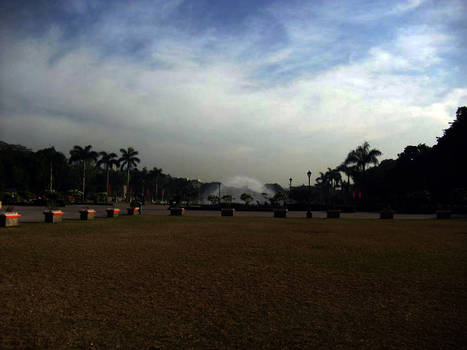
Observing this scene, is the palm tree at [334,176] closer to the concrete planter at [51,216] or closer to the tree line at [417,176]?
the tree line at [417,176]

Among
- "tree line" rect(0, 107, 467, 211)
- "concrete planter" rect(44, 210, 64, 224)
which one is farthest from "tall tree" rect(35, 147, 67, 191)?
"concrete planter" rect(44, 210, 64, 224)

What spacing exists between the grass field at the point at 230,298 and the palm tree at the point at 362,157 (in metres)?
47.3

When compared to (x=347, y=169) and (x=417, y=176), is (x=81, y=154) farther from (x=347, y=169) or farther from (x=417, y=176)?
(x=417, y=176)

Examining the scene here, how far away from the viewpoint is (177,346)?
4.21 m

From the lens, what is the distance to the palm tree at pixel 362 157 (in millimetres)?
55844

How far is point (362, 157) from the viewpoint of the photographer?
56.3m

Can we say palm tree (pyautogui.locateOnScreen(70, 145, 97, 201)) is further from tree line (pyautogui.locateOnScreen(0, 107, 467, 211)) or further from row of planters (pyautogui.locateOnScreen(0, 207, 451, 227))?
row of planters (pyautogui.locateOnScreen(0, 207, 451, 227))

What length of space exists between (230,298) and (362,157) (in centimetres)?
5472

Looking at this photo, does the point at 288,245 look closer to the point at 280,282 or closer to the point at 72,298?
the point at 280,282

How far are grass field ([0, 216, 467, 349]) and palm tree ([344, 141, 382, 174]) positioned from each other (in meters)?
47.3

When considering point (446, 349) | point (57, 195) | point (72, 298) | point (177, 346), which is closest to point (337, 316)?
point (446, 349)

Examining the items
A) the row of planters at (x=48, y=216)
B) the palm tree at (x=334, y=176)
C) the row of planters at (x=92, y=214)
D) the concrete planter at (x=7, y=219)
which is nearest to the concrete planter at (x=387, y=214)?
the row of planters at (x=92, y=214)

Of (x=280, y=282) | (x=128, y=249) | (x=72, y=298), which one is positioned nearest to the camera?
(x=72, y=298)

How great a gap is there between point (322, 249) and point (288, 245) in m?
1.29
